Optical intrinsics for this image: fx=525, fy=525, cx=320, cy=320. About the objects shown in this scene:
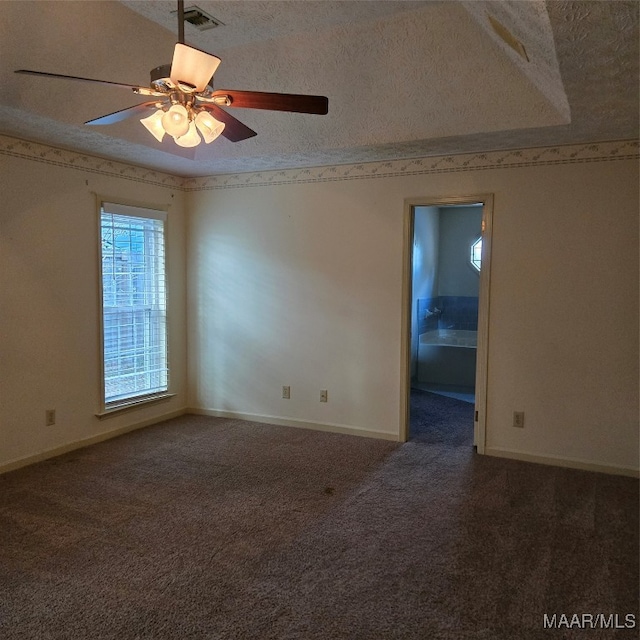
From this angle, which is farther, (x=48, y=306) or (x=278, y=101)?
(x=48, y=306)

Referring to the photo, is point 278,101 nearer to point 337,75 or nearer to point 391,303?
point 337,75

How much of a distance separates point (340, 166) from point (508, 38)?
1.99 meters

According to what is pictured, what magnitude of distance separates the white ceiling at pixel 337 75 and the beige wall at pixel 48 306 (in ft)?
1.22

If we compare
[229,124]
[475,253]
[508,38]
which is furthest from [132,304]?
[475,253]

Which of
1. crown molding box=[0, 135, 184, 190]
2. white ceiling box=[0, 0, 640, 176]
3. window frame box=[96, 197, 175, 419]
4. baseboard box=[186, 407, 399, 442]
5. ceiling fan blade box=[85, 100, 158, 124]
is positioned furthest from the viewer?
baseboard box=[186, 407, 399, 442]

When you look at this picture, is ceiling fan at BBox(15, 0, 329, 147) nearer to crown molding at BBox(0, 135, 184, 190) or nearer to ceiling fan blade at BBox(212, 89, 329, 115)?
ceiling fan blade at BBox(212, 89, 329, 115)

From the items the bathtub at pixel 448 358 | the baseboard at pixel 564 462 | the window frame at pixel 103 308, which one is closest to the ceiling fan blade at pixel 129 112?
the window frame at pixel 103 308

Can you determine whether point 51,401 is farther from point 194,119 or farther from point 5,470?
point 194,119

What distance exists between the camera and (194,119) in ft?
7.67

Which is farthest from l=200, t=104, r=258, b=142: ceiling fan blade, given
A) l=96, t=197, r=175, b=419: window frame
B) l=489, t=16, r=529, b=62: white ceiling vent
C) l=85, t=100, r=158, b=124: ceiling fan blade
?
l=96, t=197, r=175, b=419: window frame

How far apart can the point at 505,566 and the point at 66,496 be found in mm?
2585

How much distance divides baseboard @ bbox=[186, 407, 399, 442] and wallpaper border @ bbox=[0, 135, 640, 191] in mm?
2165

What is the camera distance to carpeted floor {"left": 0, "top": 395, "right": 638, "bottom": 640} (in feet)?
6.99

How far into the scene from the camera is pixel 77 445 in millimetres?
4164
